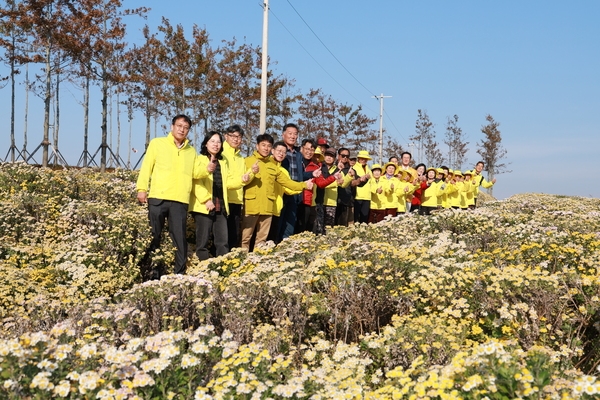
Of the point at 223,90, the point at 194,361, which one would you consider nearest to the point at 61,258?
the point at 194,361

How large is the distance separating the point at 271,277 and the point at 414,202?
33.6 ft

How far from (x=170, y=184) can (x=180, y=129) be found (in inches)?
26.4

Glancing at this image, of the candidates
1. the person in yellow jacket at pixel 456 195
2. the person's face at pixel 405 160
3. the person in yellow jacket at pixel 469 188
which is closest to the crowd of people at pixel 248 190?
the person's face at pixel 405 160

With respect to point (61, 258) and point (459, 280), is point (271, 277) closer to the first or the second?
Result: point (459, 280)

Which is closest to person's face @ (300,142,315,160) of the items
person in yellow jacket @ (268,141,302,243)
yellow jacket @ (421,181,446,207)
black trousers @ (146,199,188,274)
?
person in yellow jacket @ (268,141,302,243)

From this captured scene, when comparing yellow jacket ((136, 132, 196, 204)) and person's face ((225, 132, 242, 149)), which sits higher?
person's face ((225, 132, 242, 149))

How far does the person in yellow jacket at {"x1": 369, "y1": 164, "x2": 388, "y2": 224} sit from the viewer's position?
13.0 metres

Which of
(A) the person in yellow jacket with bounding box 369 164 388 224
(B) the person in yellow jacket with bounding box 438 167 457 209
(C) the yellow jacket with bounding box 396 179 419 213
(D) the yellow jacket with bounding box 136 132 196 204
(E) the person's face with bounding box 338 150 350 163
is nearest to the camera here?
(D) the yellow jacket with bounding box 136 132 196 204

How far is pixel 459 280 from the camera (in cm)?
495

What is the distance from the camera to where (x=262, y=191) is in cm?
848

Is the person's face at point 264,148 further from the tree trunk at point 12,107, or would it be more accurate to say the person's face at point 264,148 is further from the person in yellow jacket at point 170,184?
the tree trunk at point 12,107

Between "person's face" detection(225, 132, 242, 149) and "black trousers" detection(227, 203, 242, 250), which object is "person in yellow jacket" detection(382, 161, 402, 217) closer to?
"black trousers" detection(227, 203, 242, 250)

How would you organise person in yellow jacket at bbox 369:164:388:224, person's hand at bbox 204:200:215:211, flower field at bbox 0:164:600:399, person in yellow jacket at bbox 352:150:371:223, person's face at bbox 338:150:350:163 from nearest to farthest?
1. flower field at bbox 0:164:600:399
2. person's hand at bbox 204:200:215:211
3. person's face at bbox 338:150:350:163
4. person in yellow jacket at bbox 352:150:371:223
5. person in yellow jacket at bbox 369:164:388:224

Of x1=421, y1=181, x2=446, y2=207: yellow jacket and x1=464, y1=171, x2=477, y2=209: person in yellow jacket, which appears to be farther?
x1=464, y1=171, x2=477, y2=209: person in yellow jacket
